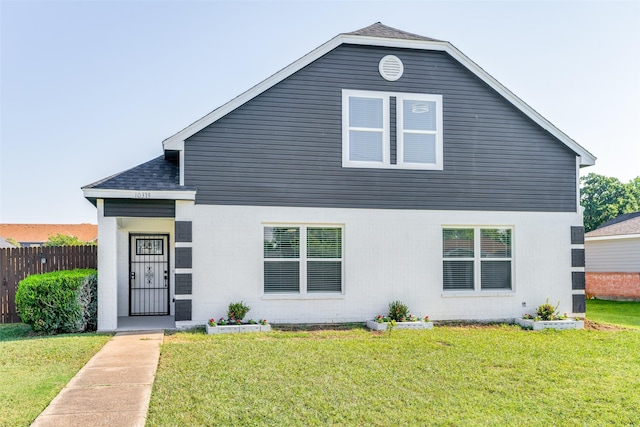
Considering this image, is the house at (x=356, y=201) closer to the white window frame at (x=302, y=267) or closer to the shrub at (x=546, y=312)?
the white window frame at (x=302, y=267)

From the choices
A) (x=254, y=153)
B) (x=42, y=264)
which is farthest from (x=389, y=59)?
(x=42, y=264)

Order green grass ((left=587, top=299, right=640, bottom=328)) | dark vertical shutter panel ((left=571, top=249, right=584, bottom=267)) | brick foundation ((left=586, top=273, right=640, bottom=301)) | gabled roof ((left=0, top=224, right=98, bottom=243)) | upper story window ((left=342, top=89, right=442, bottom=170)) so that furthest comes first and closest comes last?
gabled roof ((left=0, top=224, right=98, bottom=243)) → brick foundation ((left=586, top=273, right=640, bottom=301)) → green grass ((left=587, top=299, right=640, bottom=328)) → dark vertical shutter panel ((left=571, top=249, right=584, bottom=267)) → upper story window ((left=342, top=89, right=442, bottom=170))

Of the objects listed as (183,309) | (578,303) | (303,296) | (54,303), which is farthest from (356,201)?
(54,303)

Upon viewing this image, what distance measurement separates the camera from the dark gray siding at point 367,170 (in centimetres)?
1132

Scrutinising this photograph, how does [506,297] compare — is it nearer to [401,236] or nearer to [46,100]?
[401,236]

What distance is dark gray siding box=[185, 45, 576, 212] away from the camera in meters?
11.3

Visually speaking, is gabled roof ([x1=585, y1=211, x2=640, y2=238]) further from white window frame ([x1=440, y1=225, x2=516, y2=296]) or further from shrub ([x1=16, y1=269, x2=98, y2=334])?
shrub ([x1=16, y1=269, x2=98, y2=334])

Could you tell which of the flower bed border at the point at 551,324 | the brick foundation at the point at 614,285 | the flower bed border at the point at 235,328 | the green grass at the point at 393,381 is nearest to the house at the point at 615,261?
the brick foundation at the point at 614,285

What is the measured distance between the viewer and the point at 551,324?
11742 millimetres

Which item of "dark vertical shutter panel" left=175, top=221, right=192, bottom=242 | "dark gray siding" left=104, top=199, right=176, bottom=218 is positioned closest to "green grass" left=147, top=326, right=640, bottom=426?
"dark vertical shutter panel" left=175, top=221, right=192, bottom=242

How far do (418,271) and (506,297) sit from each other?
2.35 m

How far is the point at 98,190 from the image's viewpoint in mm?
10328

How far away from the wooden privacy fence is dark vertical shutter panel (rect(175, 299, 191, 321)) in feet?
10.8

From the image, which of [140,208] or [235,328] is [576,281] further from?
[140,208]
